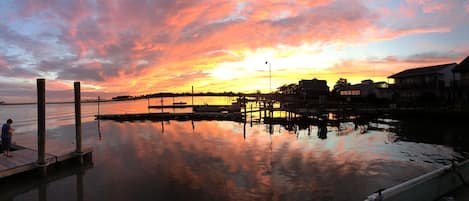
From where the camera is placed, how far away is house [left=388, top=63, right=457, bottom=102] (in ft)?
126

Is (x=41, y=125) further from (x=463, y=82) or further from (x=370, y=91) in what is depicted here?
(x=370, y=91)

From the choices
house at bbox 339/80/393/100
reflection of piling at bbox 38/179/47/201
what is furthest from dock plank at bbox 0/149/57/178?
house at bbox 339/80/393/100

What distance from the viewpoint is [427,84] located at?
40.3 metres

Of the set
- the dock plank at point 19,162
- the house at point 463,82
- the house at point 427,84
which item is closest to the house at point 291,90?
the house at point 427,84

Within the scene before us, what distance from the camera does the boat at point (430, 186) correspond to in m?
5.19

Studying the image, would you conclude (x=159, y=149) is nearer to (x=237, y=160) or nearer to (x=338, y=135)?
(x=237, y=160)

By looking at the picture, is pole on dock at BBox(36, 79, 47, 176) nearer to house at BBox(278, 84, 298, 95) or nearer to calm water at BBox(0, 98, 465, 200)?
calm water at BBox(0, 98, 465, 200)

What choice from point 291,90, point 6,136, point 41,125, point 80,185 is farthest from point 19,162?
point 291,90

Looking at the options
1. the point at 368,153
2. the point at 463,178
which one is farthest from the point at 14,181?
the point at 368,153

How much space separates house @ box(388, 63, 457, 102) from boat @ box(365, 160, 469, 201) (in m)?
37.9

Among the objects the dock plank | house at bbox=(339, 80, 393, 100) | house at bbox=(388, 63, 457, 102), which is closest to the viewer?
the dock plank

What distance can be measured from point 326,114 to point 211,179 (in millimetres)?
33717

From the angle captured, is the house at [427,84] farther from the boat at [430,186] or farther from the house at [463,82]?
the boat at [430,186]

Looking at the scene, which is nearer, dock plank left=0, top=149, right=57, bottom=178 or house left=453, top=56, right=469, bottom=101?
dock plank left=0, top=149, right=57, bottom=178
